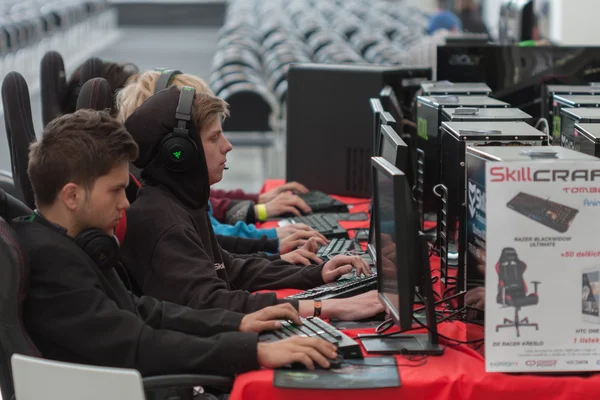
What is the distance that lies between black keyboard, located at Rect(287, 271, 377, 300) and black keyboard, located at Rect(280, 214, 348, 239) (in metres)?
0.74

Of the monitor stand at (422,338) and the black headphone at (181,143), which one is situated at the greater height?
the black headphone at (181,143)

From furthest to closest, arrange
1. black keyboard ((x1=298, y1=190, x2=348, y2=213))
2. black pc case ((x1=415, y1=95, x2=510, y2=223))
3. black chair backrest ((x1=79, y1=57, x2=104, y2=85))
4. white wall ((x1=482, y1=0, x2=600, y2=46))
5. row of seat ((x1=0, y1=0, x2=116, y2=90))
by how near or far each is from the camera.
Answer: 1. row of seat ((x1=0, y1=0, x2=116, y2=90))
2. white wall ((x1=482, y1=0, x2=600, y2=46))
3. black keyboard ((x1=298, y1=190, x2=348, y2=213))
4. black chair backrest ((x1=79, y1=57, x2=104, y2=85))
5. black pc case ((x1=415, y1=95, x2=510, y2=223))

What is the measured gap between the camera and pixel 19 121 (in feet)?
9.36

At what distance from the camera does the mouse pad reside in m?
1.79

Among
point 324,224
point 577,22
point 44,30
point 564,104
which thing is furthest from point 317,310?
point 44,30

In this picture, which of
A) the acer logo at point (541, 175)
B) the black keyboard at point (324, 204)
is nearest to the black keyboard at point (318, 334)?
the acer logo at point (541, 175)

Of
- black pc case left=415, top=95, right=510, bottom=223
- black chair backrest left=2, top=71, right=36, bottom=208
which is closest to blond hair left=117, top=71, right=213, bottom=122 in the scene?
black chair backrest left=2, top=71, right=36, bottom=208

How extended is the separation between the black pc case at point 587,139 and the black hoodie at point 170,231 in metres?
0.77

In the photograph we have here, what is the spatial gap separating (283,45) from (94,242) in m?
7.79

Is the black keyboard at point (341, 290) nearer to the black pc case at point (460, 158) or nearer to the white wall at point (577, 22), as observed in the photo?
the black pc case at point (460, 158)

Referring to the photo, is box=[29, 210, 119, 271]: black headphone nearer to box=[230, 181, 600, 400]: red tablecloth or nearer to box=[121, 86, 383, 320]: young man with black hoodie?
box=[121, 86, 383, 320]: young man with black hoodie

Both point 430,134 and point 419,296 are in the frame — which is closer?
point 419,296

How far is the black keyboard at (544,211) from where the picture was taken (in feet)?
5.64

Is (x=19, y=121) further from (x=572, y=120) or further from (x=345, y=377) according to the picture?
(x=572, y=120)
